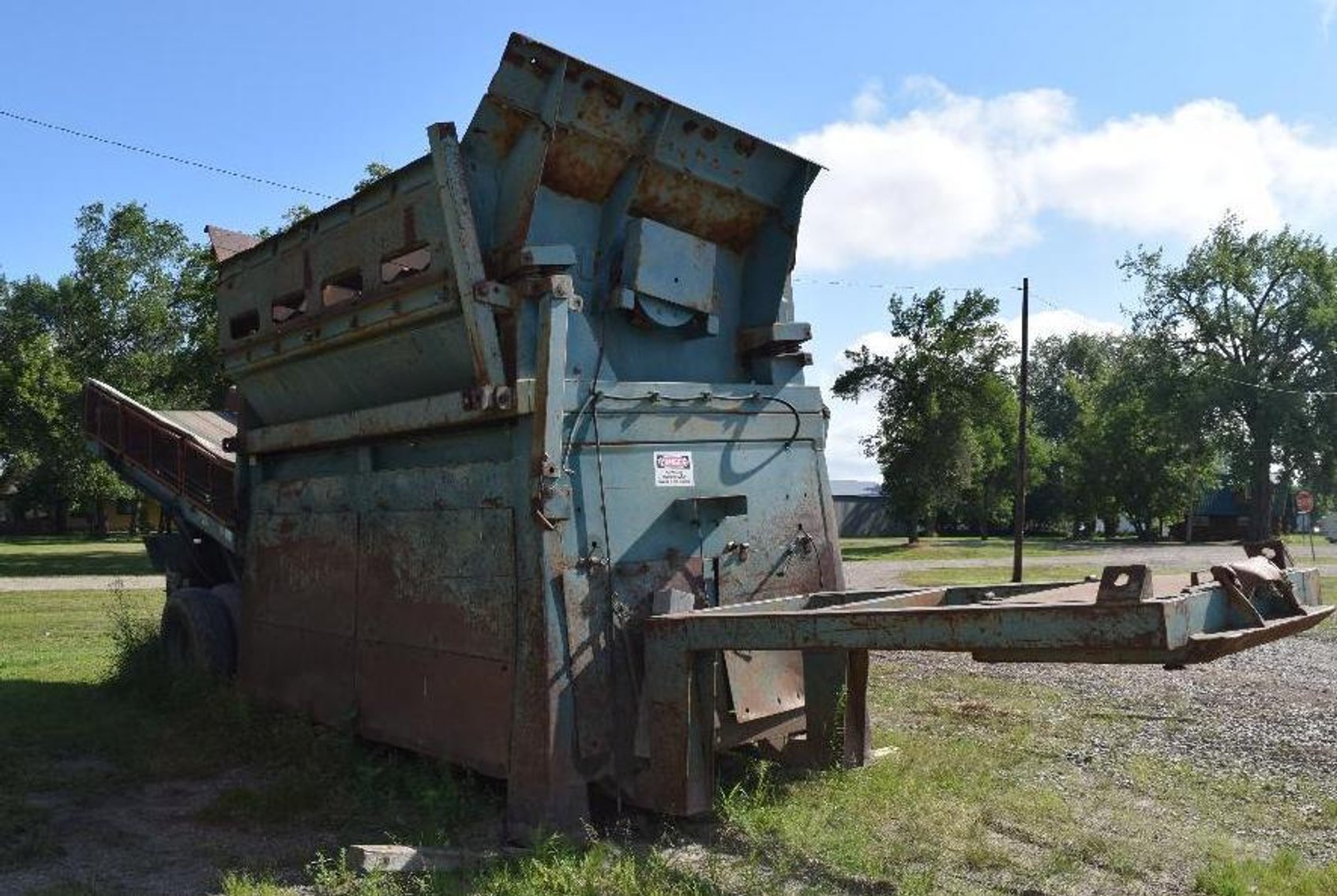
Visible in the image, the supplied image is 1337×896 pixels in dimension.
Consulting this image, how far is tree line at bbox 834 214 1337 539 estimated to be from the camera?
44.2 meters

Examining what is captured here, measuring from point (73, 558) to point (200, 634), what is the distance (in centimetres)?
2737

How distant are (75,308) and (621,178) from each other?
126 feet

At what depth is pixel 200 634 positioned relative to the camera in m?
7.63

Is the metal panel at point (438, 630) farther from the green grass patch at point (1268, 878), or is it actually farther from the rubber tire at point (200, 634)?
the green grass patch at point (1268, 878)

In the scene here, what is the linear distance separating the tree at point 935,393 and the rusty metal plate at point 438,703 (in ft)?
131

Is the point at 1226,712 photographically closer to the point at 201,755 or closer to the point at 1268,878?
the point at 1268,878

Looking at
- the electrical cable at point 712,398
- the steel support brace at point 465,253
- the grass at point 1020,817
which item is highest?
the steel support brace at point 465,253

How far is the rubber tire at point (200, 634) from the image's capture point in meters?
7.56

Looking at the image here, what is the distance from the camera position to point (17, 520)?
5816 cm

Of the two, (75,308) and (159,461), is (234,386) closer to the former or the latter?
(159,461)

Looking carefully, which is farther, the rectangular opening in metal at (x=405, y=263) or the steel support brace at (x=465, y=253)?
the rectangular opening in metal at (x=405, y=263)

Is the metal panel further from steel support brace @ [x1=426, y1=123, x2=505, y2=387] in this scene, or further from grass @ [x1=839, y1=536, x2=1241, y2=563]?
grass @ [x1=839, y1=536, x2=1241, y2=563]

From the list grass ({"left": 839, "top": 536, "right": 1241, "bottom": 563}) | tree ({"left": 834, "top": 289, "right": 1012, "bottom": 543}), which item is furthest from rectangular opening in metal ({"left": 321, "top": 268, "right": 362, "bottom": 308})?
tree ({"left": 834, "top": 289, "right": 1012, "bottom": 543})

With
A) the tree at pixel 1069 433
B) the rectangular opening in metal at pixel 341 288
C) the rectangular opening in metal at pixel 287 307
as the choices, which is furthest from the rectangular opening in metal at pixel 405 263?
the tree at pixel 1069 433
